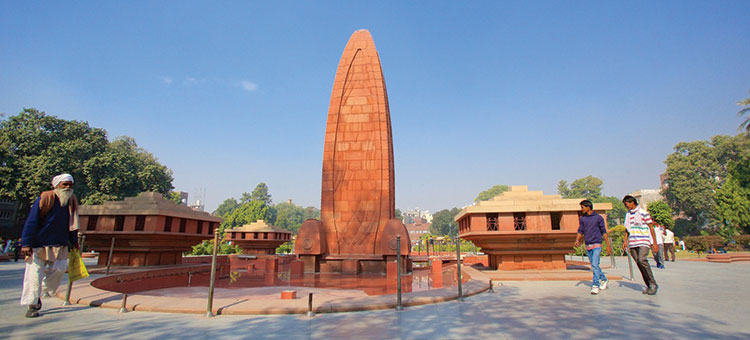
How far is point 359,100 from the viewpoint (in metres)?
14.6

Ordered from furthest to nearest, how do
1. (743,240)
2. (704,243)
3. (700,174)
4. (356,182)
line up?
(700,174)
(743,240)
(704,243)
(356,182)

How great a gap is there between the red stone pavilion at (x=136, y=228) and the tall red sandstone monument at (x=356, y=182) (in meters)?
3.91

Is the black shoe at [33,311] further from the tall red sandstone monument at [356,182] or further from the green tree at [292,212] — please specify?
the green tree at [292,212]

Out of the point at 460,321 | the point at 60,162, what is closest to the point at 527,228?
the point at 460,321

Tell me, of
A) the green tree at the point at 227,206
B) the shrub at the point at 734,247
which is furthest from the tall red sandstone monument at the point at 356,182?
→ the green tree at the point at 227,206

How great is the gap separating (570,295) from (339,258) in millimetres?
8312

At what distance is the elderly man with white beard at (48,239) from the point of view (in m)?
4.40

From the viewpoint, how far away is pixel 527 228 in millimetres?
8969

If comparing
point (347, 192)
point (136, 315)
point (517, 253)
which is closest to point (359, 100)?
point (347, 192)

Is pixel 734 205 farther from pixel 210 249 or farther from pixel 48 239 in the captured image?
pixel 48 239

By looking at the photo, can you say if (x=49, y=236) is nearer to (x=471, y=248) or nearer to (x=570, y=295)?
(x=570, y=295)

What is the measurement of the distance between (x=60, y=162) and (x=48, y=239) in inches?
1072

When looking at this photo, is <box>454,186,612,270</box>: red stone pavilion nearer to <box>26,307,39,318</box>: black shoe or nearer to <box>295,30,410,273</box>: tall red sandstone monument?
<box>295,30,410,273</box>: tall red sandstone monument

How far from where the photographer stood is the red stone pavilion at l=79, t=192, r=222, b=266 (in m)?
10.1
